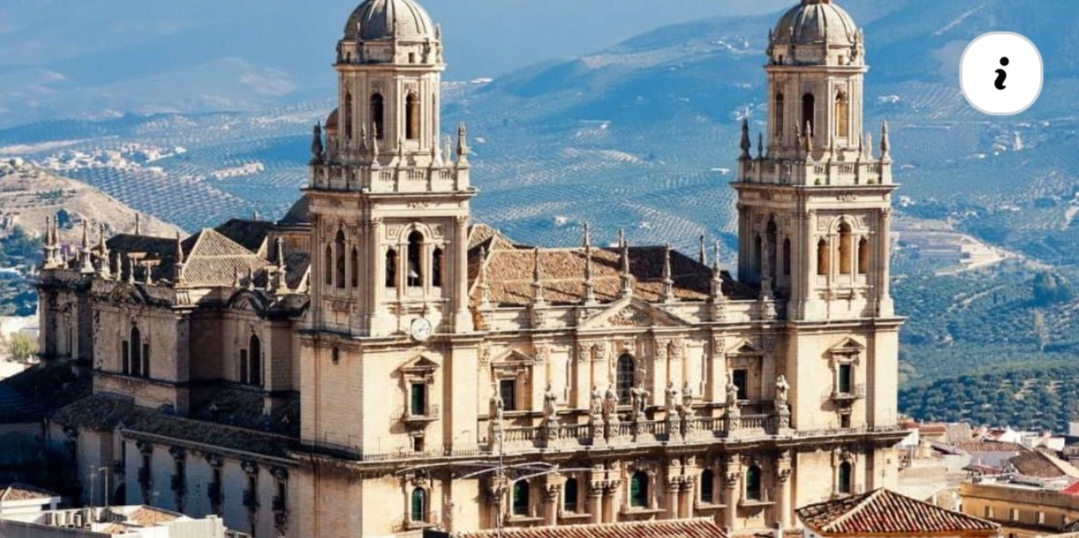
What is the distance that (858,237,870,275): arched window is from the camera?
113875 mm

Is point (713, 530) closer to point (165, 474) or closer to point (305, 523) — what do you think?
point (305, 523)

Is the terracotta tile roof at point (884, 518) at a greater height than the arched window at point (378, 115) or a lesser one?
lesser

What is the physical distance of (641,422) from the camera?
109562 millimetres

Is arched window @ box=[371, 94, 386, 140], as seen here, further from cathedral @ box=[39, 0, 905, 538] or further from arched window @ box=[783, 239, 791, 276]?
arched window @ box=[783, 239, 791, 276]

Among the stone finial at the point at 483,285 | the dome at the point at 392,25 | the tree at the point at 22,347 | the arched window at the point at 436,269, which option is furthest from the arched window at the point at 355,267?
the tree at the point at 22,347

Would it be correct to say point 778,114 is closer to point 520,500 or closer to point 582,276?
point 582,276

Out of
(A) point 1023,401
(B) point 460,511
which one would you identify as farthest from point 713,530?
(A) point 1023,401

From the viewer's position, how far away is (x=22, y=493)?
365 feet

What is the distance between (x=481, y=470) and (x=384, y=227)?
692 centimetres

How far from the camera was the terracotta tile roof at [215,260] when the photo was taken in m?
115

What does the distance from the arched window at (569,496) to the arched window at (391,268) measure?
753 centimetres

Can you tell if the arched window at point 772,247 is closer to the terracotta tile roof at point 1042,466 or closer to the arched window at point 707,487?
A: the arched window at point 707,487

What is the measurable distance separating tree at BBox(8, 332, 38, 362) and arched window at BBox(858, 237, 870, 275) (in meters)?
54.4

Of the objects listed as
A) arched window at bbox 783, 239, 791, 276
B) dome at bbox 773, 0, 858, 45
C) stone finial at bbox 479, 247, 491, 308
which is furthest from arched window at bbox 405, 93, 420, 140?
arched window at bbox 783, 239, 791, 276
